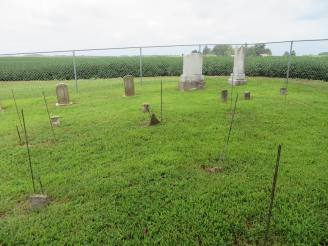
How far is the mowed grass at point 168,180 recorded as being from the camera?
8.73 ft

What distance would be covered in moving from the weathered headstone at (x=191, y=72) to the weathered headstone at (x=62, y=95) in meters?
4.31

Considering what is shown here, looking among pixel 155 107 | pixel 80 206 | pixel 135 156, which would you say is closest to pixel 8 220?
pixel 80 206

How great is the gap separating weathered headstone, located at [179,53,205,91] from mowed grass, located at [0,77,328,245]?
13.3 ft

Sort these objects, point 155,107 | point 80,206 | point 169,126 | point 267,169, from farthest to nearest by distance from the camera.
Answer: point 155,107
point 169,126
point 267,169
point 80,206

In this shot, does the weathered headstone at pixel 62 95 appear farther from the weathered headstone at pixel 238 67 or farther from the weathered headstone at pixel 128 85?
the weathered headstone at pixel 238 67

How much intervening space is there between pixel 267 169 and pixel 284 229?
4.23 feet

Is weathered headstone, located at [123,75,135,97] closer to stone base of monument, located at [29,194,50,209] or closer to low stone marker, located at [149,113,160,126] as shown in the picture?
low stone marker, located at [149,113,160,126]

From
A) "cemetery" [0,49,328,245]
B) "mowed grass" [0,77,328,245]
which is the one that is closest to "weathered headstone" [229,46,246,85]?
"cemetery" [0,49,328,245]

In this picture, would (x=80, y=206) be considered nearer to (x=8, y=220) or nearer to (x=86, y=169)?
(x=8, y=220)

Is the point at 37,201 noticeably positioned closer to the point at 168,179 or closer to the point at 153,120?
the point at 168,179

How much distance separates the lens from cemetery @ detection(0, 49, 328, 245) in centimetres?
267

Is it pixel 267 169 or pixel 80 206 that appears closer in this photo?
pixel 80 206

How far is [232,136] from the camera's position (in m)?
5.13

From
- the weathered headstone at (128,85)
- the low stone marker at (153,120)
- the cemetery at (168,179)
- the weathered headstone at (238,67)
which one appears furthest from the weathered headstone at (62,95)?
the weathered headstone at (238,67)
